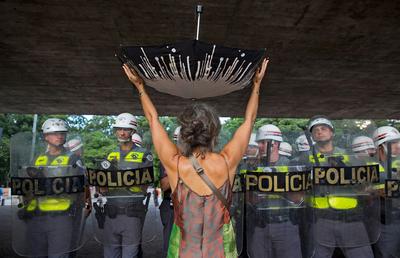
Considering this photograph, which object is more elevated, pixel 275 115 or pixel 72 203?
pixel 275 115

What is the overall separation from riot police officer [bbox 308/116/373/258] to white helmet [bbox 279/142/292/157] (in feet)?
1.06

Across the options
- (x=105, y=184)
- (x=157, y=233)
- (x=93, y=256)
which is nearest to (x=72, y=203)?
(x=105, y=184)

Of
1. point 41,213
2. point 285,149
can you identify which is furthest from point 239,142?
point 41,213

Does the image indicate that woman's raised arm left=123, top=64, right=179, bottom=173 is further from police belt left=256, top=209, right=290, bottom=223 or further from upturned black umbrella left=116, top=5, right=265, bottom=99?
police belt left=256, top=209, right=290, bottom=223

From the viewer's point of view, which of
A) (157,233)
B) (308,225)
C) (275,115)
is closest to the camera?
(308,225)

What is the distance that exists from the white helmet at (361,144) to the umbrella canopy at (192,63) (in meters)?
2.12

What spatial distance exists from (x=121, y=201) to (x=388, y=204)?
10.9ft

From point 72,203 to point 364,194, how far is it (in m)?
3.37

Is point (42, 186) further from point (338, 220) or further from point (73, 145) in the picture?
point (338, 220)

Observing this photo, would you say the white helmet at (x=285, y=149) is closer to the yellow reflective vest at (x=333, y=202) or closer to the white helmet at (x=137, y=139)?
the yellow reflective vest at (x=333, y=202)

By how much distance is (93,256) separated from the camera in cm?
606

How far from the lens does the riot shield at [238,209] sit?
415 centimetres

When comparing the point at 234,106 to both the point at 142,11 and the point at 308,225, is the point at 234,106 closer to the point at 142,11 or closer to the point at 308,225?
the point at 142,11

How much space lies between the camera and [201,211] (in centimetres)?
205
